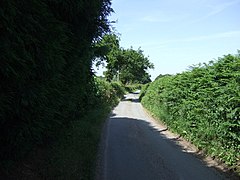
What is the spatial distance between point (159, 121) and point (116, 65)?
4581 cm

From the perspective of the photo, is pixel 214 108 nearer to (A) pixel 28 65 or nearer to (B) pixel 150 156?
(B) pixel 150 156

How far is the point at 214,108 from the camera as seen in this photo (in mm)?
10328

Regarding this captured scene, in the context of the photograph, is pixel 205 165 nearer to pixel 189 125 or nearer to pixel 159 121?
pixel 189 125

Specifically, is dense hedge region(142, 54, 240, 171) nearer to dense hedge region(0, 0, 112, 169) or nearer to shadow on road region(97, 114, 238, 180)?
shadow on road region(97, 114, 238, 180)

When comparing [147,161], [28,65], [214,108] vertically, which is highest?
[28,65]

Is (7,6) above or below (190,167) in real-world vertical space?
above

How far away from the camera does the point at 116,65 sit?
67125 mm

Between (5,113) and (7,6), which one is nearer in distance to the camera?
→ (7,6)

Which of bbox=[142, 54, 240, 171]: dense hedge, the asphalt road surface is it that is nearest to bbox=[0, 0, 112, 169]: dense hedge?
the asphalt road surface

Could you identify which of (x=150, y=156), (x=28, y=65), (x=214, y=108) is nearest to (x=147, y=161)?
(x=150, y=156)

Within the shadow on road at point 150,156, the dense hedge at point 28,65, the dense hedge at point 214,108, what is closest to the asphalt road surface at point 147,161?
the shadow on road at point 150,156

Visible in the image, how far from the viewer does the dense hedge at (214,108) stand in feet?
29.3

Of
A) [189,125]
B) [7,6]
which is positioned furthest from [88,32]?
[189,125]

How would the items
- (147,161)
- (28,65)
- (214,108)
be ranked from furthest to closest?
(214,108), (147,161), (28,65)
